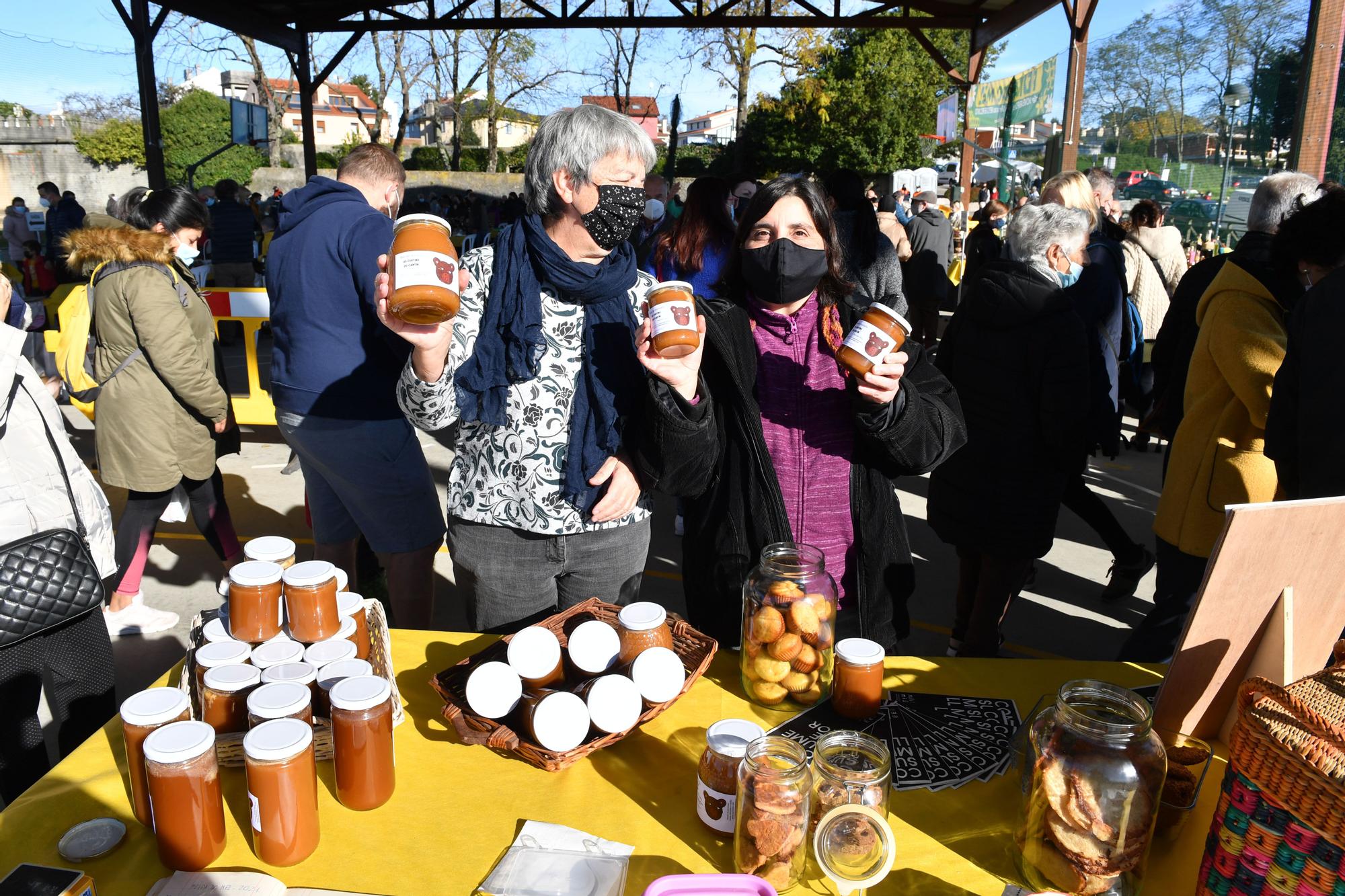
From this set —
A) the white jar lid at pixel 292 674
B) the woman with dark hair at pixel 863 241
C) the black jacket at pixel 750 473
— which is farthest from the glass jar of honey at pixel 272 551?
the woman with dark hair at pixel 863 241

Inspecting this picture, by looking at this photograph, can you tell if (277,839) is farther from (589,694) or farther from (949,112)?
(949,112)

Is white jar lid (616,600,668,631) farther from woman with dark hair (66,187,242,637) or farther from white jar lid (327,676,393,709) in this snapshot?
woman with dark hair (66,187,242,637)

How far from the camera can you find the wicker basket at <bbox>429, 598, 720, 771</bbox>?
1.42 metres

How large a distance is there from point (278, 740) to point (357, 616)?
1.41 ft

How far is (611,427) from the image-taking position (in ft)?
6.61

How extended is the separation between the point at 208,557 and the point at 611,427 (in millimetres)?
3406

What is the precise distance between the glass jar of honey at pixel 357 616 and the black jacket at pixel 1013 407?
6.34ft

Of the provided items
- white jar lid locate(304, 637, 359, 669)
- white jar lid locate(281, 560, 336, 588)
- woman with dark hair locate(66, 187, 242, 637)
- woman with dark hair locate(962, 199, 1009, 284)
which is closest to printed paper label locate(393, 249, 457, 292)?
white jar lid locate(281, 560, 336, 588)

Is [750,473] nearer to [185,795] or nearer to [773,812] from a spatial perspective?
[773,812]

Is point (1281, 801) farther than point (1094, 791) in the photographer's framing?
No

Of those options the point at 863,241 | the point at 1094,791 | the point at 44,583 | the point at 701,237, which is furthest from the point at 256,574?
the point at 863,241

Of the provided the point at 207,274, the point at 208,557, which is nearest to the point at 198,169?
the point at 207,274

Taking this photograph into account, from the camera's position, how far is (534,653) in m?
1.57

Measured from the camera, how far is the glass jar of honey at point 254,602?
59.4 inches
